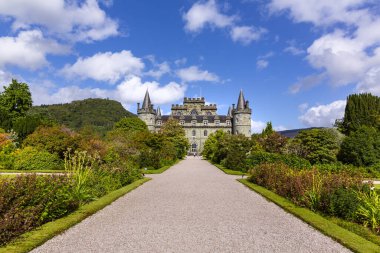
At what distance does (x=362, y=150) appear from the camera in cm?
2506

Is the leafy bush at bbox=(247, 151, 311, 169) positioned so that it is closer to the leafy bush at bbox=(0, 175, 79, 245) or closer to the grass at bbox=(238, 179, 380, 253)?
the grass at bbox=(238, 179, 380, 253)

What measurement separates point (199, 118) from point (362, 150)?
59686mm

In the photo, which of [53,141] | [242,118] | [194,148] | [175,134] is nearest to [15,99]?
[175,134]

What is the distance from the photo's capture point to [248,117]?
76.6 metres

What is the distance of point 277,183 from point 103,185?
19.7 feet

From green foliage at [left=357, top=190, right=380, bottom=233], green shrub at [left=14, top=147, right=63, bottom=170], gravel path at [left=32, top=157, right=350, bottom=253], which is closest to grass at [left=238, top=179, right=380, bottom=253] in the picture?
gravel path at [left=32, top=157, right=350, bottom=253]

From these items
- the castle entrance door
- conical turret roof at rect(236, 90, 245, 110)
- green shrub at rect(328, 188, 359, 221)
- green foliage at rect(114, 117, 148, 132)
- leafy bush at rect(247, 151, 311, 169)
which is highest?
conical turret roof at rect(236, 90, 245, 110)

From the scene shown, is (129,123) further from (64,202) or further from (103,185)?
(64,202)

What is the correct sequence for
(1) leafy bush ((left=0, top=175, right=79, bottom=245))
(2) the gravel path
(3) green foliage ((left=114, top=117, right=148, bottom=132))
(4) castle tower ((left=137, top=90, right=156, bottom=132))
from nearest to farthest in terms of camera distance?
(2) the gravel path → (1) leafy bush ((left=0, top=175, right=79, bottom=245)) → (3) green foliage ((left=114, top=117, right=148, bottom=132)) → (4) castle tower ((left=137, top=90, right=156, bottom=132))

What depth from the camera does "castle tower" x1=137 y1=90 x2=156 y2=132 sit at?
3073 inches

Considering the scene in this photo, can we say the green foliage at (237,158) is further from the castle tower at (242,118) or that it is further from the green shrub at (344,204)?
the castle tower at (242,118)

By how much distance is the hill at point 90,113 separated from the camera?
7931cm

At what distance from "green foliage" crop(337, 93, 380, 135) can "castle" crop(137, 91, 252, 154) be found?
27.4m

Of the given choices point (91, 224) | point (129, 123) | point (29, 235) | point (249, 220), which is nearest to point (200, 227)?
point (249, 220)
